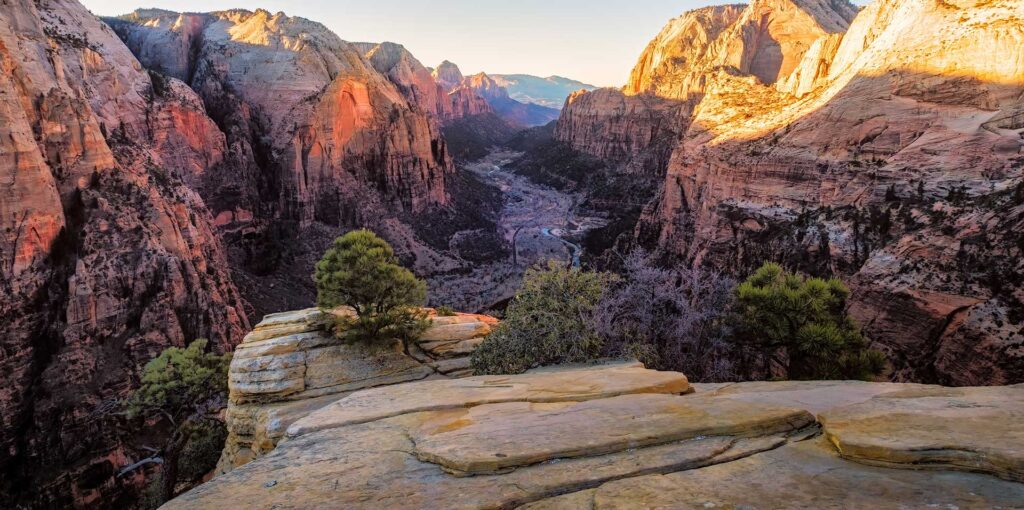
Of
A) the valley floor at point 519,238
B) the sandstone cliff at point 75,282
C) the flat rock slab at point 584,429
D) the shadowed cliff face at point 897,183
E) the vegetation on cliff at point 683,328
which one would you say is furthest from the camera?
the valley floor at point 519,238

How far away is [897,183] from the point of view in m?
23.7

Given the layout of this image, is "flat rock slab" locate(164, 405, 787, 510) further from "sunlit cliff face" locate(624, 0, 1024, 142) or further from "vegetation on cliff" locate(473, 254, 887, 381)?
"sunlit cliff face" locate(624, 0, 1024, 142)

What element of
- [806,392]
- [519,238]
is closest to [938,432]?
[806,392]

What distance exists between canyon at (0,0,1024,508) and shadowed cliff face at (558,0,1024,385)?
12 centimetres

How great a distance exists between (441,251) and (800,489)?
55.7 meters

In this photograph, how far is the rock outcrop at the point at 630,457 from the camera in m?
4.83

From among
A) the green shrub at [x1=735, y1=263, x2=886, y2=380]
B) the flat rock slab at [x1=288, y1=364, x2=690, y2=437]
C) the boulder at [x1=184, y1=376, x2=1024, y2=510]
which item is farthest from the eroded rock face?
the boulder at [x1=184, y1=376, x2=1024, y2=510]

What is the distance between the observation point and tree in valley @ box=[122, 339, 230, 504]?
61.3ft

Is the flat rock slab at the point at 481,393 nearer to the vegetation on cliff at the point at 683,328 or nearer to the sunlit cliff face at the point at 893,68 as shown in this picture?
the vegetation on cliff at the point at 683,328

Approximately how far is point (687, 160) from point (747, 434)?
3632cm

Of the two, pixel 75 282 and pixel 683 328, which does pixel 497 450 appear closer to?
pixel 683 328

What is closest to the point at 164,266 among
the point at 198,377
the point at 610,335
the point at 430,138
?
the point at 198,377

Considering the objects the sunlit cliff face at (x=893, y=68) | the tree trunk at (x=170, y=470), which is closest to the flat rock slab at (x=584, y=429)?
the tree trunk at (x=170, y=470)

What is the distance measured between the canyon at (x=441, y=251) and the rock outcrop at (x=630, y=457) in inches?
2.0
